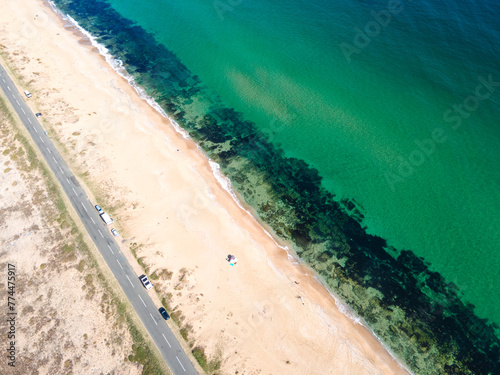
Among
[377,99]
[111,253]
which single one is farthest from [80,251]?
[377,99]

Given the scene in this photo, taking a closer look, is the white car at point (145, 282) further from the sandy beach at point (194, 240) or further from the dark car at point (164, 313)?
the dark car at point (164, 313)

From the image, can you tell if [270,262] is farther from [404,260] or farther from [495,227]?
[495,227]

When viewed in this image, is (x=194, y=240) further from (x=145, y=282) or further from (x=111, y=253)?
(x=111, y=253)

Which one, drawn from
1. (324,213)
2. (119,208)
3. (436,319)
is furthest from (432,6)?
(119,208)

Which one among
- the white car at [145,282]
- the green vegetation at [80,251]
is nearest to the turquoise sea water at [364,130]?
the white car at [145,282]

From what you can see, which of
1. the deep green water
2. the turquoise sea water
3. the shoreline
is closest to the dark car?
the shoreline
